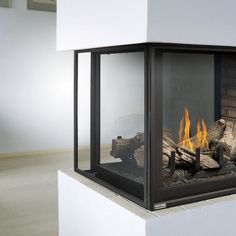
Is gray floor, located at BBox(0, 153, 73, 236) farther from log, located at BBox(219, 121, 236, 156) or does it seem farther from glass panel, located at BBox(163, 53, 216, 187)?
log, located at BBox(219, 121, 236, 156)

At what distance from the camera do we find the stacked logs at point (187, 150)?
6.03 ft

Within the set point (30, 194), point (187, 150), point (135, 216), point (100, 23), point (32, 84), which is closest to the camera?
point (135, 216)

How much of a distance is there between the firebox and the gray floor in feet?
2.15

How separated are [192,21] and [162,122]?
0.40 metres

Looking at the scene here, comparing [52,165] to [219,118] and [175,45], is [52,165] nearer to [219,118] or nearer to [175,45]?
[219,118]

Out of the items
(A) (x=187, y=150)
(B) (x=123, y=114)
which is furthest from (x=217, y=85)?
(B) (x=123, y=114)

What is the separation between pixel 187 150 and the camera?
1882mm

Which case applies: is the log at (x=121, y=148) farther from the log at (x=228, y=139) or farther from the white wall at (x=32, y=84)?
the white wall at (x=32, y=84)

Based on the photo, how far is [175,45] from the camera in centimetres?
160

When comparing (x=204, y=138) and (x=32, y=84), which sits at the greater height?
(x=32, y=84)

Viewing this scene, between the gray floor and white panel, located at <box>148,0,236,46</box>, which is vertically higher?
white panel, located at <box>148,0,236,46</box>

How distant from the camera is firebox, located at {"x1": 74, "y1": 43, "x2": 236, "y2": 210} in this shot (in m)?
1.61

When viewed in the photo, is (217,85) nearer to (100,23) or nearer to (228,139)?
(228,139)

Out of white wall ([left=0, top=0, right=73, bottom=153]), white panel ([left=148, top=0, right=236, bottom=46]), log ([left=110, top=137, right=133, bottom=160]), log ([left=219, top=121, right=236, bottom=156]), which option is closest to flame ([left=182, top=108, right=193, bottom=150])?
log ([left=219, top=121, right=236, bottom=156])
